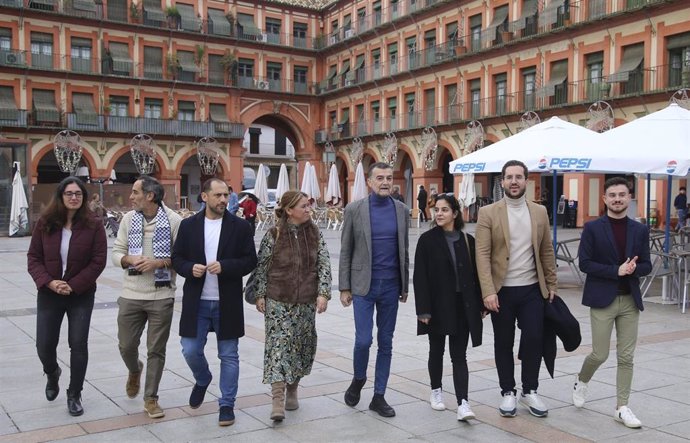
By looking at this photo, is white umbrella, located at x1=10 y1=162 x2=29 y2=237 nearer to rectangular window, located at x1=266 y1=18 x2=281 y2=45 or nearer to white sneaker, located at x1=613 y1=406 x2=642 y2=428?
white sneaker, located at x1=613 y1=406 x2=642 y2=428

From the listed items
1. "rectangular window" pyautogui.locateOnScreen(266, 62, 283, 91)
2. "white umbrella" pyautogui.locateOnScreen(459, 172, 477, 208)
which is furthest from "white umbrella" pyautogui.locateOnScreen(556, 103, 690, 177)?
"rectangular window" pyautogui.locateOnScreen(266, 62, 283, 91)

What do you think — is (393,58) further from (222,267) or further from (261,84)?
(222,267)

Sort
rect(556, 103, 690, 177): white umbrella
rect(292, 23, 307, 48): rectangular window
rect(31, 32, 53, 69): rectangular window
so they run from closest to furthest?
1. rect(556, 103, 690, 177): white umbrella
2. rect(31, 32, 53, 69): rectangular window
3. rect(292, 23, 307, 48): rectangular window

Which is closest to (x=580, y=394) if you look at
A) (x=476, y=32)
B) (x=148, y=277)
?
(x=148, y=277)

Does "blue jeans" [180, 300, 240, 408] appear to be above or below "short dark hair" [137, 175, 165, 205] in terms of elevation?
below

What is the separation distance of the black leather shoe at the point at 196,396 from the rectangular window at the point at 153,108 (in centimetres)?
3662

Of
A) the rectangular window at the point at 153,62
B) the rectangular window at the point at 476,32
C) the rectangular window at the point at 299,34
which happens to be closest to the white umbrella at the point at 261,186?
the rectangular window at the point at 476,32

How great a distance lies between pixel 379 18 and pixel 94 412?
37026 millimetres

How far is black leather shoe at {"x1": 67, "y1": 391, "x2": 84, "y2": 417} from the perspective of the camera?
5.05 metres

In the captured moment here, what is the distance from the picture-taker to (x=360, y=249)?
5.19 metres

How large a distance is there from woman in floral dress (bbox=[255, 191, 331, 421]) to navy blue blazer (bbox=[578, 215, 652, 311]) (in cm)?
185

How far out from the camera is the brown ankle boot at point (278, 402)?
15.9ft

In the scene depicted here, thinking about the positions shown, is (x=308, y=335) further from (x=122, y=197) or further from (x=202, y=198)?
(x=122, y=197)

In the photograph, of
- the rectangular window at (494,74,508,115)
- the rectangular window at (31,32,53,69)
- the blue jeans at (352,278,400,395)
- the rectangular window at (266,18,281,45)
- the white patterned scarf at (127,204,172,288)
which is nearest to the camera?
the white patterned scarf at (127,204,172,288)
